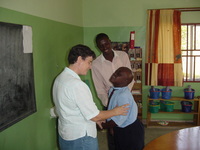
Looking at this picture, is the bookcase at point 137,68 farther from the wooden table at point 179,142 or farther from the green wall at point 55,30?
the wooden table at point 179,142

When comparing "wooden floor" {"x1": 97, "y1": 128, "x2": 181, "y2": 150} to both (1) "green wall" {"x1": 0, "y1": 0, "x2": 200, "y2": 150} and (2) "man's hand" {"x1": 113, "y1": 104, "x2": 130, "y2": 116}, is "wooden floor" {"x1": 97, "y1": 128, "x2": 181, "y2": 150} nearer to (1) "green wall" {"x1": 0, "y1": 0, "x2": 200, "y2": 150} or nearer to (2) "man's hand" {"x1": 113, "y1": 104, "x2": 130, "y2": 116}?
(1) "green wall" {"x1": 0, "y1": 0, "x2": 200, "y2": 150}

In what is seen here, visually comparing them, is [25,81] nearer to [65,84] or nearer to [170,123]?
[65,84]

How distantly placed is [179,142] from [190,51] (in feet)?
10.4

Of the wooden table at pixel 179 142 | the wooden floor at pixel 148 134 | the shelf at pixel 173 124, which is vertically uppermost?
the wooden table at pixel 179 142

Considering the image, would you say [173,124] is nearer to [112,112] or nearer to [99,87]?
[99,87]

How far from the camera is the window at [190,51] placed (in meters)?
4.08

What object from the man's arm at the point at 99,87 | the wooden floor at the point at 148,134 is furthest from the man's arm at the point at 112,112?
the wooden floor at the point at 148,134

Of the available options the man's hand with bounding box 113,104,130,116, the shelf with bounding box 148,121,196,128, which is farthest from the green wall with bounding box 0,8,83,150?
the shelf with bounding box 148,121,196,128

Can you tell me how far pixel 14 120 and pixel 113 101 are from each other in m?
0.87

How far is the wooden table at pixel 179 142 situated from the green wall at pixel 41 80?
3.70 ft

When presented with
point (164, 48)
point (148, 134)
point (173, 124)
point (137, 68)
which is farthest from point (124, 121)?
point (173, 124)

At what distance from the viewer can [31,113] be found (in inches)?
75.3

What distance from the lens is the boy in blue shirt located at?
1592 mm

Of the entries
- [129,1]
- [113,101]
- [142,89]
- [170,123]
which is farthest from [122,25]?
[113,101]
